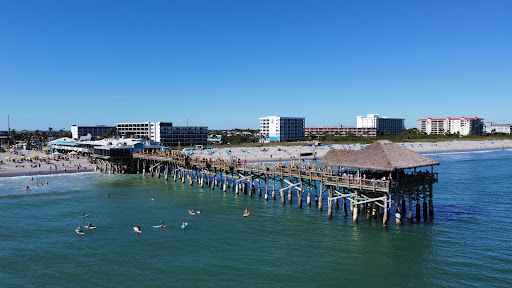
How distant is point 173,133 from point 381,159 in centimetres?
13127

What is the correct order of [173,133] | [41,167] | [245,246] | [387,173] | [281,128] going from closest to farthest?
[245,246] → [387,173] → [41,167] → [173,133] → [281,128]

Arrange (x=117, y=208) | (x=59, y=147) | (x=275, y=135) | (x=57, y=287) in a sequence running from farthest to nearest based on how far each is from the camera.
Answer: (x=275, y=135) < (x=59, y=147) < (x=117, y=208) < (x=57, y=287)

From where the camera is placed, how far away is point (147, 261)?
2508cm

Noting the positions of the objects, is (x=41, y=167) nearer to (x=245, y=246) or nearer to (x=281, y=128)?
(x=245, y=246)

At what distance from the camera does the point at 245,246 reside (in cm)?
2753

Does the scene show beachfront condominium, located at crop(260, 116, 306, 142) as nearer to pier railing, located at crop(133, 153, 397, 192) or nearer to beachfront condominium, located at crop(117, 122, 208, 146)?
beachfront condominium, located at crop(117, 122, 208, 146)

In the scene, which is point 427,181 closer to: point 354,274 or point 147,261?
point 354,274

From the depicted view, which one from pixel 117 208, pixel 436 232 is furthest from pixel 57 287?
pixel 436 232

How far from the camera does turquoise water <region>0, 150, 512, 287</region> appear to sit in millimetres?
22359

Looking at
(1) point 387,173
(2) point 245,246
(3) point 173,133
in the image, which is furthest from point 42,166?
(3) point 173,133

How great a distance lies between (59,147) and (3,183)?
5410 centimetres

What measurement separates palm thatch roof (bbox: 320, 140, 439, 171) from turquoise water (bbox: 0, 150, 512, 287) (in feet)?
16.9

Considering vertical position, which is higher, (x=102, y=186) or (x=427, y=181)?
(x=427, y=181)

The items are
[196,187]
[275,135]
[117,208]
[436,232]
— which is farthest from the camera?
[275,135]
